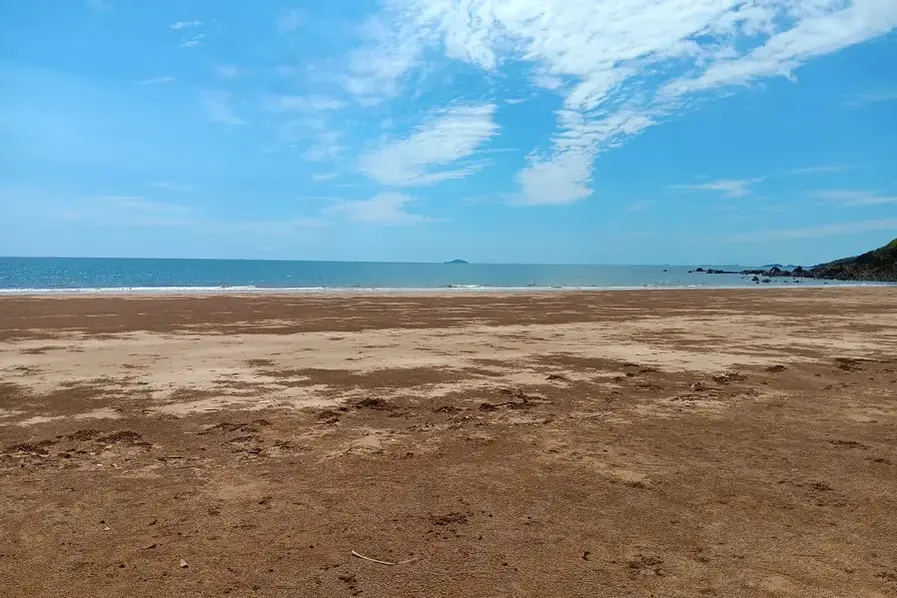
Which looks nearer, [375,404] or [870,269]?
[375,404]

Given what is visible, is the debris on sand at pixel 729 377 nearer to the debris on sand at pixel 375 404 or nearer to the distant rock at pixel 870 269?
the debris on sand at pixel 375 404

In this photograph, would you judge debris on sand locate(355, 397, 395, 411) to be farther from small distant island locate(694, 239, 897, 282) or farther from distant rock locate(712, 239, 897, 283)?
distant rock locate(712, 239, 897, 283)

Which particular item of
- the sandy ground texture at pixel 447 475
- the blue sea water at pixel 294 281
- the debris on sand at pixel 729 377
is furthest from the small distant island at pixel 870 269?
the sandy ground texture at pixel 447 475

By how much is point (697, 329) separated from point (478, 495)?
53.4 feet

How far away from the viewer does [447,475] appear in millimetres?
5801

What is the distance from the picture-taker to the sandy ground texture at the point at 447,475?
3969 mm

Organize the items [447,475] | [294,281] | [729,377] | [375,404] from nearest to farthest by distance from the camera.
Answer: [447,475], [375,404], [729,377], [294,281]

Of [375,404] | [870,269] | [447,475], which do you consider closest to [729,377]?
[375,404]

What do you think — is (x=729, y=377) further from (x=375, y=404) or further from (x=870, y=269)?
(x=870, y=269)

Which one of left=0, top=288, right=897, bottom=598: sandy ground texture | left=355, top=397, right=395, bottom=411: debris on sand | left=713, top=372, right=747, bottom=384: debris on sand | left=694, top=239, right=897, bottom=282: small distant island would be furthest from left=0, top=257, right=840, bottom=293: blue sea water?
left=713, top=372, right=747, bottom=384: debris on sand

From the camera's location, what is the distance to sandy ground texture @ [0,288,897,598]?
13.0ft

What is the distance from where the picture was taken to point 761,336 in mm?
17297

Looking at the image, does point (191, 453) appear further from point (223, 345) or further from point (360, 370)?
point (223, 345)

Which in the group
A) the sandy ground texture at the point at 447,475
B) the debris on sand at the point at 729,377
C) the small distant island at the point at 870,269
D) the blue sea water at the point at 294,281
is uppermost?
the small distant island at the point at 870,269
